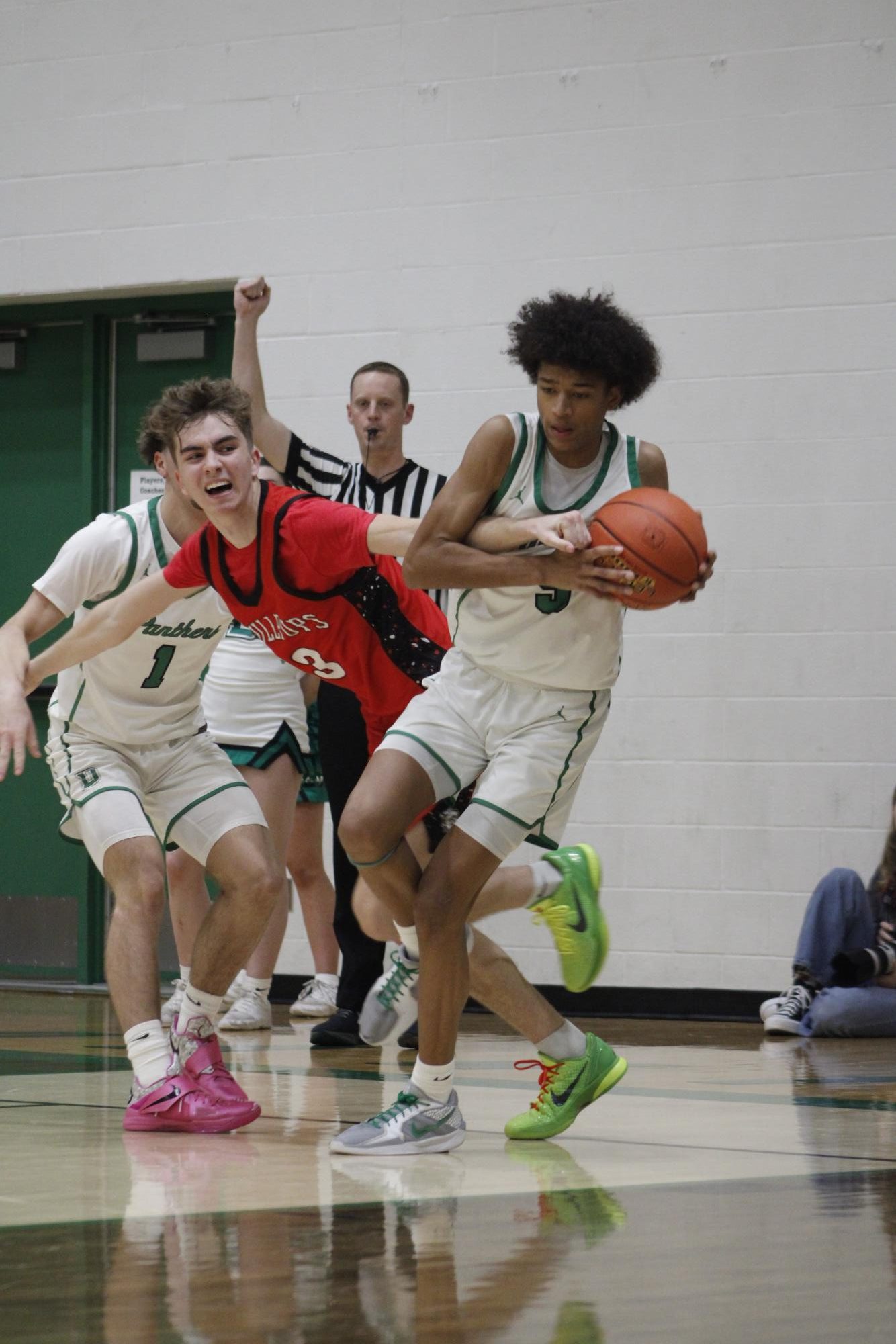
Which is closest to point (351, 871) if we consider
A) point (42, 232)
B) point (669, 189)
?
point (669, 189)

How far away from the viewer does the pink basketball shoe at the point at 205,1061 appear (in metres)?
3.58

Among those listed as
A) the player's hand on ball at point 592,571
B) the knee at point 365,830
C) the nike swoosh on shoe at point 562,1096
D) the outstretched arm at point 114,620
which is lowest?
the nike swoosh on shoe at point 562,1096

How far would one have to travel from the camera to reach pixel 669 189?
6707mm

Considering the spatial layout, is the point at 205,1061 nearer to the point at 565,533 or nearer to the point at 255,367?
the point at 565,533

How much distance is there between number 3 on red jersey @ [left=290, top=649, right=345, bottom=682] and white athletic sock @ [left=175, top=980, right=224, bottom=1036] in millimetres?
759

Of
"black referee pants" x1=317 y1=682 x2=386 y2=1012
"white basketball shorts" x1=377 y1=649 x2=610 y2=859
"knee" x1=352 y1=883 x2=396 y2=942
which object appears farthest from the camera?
"black referee pants" x1=317 y1=682 x2=386 y2=1012

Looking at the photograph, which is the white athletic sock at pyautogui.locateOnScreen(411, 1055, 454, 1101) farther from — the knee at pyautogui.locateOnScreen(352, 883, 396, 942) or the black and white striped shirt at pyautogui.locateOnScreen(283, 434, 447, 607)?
the black and white striped shirt at pyautogui.locateOnScreen(283, 434, 447, 607)

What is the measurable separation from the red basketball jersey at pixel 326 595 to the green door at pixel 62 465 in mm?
3926

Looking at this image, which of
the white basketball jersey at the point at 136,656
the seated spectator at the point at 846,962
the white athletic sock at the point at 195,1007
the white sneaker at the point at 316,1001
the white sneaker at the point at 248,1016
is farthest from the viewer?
the white sneaker at the point at 316,1001

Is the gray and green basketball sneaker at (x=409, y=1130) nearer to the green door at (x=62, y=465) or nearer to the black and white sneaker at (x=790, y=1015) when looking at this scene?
the black and white sneaker at (x=790, y=1015)

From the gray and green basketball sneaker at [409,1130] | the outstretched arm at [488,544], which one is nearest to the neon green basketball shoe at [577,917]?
the gray and green basketball sneaker at [409,1130]

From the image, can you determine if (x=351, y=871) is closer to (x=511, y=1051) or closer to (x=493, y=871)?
(x=511, y=1051)

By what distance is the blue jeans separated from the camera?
5836 millimetres

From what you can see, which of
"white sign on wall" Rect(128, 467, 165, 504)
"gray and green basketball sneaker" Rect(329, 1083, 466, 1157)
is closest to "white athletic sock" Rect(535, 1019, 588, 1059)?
"gray and green basketball sneaker" Rect(329, 1083, 466, 1157)
